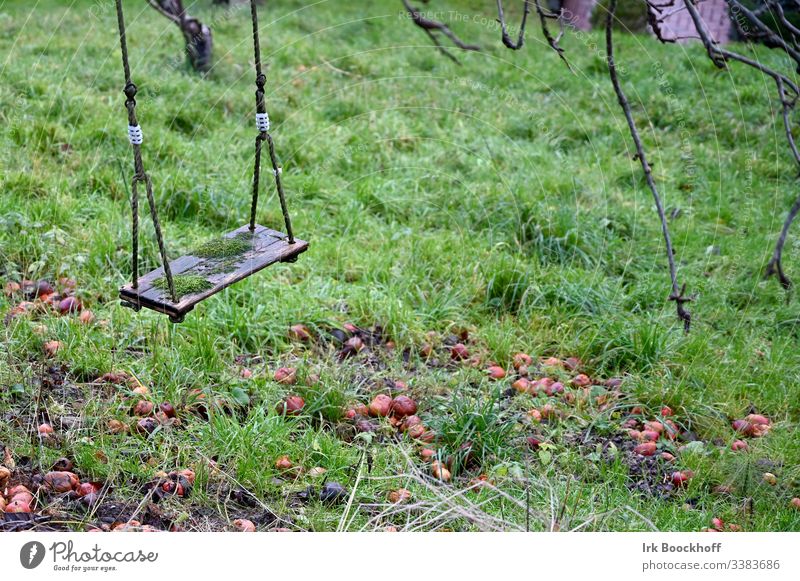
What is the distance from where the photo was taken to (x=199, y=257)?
113 inches

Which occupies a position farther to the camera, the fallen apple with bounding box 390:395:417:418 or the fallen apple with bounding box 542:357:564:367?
the fallen apple with bounding box 542:357:564:367

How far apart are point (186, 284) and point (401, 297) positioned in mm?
1478

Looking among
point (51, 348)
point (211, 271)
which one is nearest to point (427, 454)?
point (211, 271)

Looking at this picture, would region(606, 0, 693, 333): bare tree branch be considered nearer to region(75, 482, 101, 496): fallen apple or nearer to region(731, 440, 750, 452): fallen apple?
region(731, 440, 750, 452): fallen apple

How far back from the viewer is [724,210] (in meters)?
5.18

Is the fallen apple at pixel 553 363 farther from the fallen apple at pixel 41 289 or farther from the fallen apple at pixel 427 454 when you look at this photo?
the fallen apple at pixel 41 289

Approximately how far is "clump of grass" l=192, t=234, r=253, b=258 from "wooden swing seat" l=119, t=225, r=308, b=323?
2cm

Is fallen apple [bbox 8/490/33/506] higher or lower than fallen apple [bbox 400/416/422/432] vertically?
higher

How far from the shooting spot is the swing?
2453 millimetres

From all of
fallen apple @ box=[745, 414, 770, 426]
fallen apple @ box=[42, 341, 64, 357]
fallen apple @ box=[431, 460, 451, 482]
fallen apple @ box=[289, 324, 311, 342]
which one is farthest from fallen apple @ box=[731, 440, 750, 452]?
fallen apple @ box=[42, 341, 64, 357]

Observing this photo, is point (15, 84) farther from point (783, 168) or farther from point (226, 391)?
point (783, 168)
